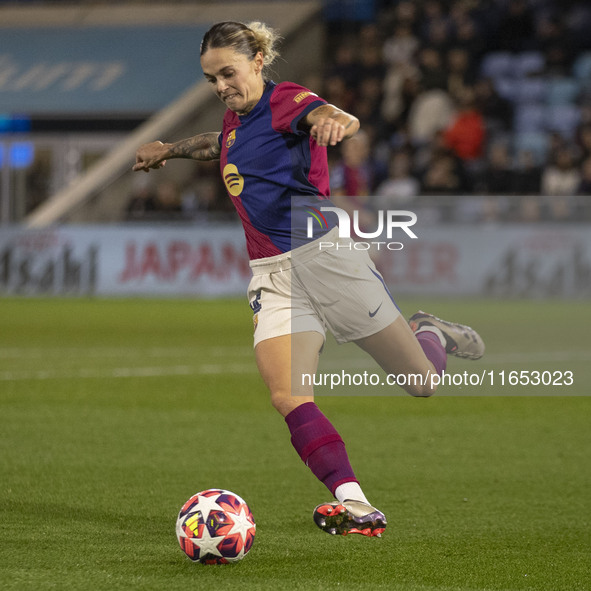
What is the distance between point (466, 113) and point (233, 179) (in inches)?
620

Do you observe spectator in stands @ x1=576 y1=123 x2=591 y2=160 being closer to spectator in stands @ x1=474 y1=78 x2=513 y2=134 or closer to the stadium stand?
the stadium stand

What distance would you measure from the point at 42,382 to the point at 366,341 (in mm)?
5240

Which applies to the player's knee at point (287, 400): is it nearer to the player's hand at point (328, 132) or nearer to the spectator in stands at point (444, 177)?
the player's hand at point (328, 132)

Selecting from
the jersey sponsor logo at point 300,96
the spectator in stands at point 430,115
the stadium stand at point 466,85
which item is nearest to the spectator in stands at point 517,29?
the stadium stand at point 466,85

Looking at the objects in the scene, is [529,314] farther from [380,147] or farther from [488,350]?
[380,147]

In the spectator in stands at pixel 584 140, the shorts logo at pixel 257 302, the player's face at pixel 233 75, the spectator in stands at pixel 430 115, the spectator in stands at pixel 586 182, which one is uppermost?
the spectator in stands at pixel 430 115

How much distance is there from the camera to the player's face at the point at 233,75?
15.3 feet

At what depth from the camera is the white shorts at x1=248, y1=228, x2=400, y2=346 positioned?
474 cm

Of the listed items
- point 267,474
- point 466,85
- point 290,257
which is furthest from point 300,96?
point 466,85

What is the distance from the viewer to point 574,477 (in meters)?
6.04

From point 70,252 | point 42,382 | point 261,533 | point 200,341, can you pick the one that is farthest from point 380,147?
point 261,533

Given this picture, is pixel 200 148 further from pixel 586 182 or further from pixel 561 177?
pixel 561 177

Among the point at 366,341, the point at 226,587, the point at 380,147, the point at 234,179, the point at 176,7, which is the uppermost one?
the point at 176,7

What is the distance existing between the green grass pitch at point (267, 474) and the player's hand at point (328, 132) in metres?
1.48
